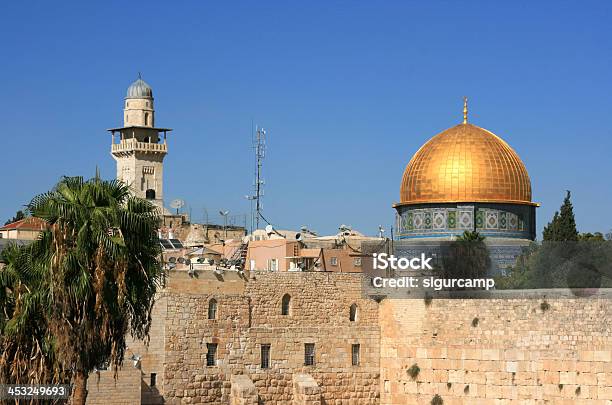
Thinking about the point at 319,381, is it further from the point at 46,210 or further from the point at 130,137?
the point at 130,137

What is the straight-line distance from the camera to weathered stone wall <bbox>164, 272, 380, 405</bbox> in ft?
99.7

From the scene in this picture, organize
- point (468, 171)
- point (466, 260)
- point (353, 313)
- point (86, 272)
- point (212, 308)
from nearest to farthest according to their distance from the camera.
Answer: point (86, 272), point (212, 308), point (353, 313), point (466, 260), point (468, 171)

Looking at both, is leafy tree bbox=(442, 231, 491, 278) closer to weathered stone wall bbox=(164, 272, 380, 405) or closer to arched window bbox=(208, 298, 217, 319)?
weathered stone wall bbox=(164, 272, 380, 405)

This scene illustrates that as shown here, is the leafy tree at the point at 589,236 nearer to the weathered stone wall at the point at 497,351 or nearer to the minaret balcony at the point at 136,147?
the weathered stone wall at the point at 497,351

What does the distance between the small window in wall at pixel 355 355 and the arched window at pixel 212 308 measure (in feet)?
11.6

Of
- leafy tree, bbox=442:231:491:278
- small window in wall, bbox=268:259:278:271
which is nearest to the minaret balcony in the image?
small window in wall, bbox=268:259:278:271

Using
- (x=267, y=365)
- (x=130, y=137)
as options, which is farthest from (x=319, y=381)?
(x=130, y=137)

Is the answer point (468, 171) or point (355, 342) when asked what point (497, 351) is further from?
point (468, 171)

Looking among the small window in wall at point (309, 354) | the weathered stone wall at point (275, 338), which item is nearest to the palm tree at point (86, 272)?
the weathered stone wall at point (275, 338)

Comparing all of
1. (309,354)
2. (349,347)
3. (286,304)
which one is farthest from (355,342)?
(286,304)

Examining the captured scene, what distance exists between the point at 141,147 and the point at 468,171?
89.1 ft

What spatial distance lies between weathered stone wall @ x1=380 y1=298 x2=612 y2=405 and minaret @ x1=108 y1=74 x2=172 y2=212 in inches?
1378

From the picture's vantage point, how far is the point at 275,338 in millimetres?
31578

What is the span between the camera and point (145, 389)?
2962 cm
